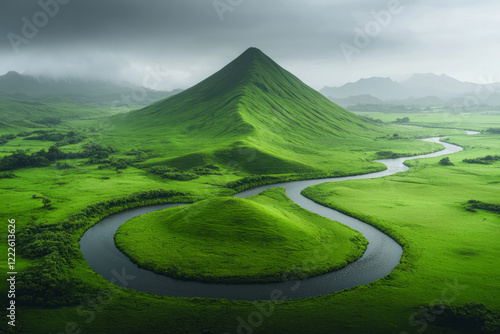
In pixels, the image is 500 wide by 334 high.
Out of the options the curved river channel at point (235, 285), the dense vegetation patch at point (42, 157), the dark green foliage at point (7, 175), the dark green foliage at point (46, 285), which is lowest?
the curved river channel at point (235, 285)

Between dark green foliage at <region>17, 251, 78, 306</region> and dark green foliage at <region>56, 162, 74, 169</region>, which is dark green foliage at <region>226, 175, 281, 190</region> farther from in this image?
dark green foliage at <region>56, 162, 74, 169</region>

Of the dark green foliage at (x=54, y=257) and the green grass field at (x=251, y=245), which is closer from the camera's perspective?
the green grass field at (x=251, y=245)

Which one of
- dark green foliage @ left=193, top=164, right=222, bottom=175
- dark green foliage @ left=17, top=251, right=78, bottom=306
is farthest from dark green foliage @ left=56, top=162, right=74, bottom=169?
dark green foliage @ left=17, top=251, right=78, bottom=306

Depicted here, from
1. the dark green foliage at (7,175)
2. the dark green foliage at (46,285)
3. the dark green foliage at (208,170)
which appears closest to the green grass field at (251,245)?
the dark green foliage at (46,285)

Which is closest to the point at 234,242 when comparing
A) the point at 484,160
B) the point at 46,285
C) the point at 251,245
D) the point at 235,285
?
the point at 251,245

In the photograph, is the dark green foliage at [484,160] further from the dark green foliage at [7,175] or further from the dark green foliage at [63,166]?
the dark green foliage at [7,175]

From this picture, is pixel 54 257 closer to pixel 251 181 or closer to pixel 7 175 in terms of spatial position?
pixel 251 181
